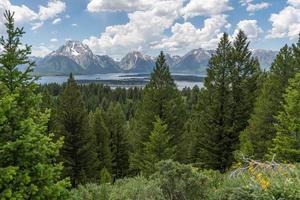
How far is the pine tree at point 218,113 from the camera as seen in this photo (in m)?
24.2

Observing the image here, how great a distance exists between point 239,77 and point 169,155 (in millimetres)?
7684

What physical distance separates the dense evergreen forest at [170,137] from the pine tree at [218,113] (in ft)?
0.24

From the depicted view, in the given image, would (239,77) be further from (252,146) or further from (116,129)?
(116,129)

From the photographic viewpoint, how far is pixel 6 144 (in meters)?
7.98

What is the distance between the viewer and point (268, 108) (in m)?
21.0

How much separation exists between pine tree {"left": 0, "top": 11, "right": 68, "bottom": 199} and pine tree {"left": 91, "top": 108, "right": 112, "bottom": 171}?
79.7 feet

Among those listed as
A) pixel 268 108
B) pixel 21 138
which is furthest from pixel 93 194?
pixel 268 108

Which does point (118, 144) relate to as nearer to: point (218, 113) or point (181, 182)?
point (218, 113)

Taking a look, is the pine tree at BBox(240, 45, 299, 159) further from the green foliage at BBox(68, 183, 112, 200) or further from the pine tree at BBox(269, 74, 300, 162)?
the green foliage at BBox(68, 183, 112, 200)

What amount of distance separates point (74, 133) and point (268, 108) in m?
14.4

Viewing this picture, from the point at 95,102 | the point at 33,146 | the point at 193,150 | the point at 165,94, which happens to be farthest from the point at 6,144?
the point at 95,102

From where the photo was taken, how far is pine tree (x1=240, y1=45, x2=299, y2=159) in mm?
21000

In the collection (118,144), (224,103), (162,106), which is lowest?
(118,144)

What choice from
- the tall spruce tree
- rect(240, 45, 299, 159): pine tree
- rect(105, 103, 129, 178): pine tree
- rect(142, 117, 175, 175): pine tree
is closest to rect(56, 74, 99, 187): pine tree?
the tall spruce tree
